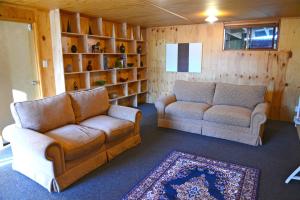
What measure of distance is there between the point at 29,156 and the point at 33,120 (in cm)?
43

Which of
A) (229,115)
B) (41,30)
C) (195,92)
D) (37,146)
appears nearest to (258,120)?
(229,115)

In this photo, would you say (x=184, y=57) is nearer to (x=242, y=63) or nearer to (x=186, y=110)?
(x=242, y=63)

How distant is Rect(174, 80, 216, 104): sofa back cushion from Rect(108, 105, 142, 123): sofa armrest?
144 centimetres

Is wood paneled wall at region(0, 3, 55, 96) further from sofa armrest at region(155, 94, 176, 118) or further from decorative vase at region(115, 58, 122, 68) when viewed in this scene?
sofa armrest at region(155, 94, 176, 118)

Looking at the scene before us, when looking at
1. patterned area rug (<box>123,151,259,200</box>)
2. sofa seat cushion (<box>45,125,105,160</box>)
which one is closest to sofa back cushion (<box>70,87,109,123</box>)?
sofa seat cushion (<box>45,125,105,160</box>)

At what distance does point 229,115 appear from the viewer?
3.64 metres

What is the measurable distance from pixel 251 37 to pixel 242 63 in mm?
583

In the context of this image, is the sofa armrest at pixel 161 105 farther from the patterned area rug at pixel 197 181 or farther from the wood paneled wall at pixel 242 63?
the wood paneled wall at pixel 242 63

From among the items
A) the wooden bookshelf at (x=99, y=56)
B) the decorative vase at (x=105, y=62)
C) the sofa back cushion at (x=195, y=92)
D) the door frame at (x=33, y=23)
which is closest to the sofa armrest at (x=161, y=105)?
the sofa back cushion at (x=195, y=92)

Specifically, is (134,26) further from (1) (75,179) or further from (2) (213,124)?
(1) (75,179)

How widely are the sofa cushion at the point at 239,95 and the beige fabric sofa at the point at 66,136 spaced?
1.80 m

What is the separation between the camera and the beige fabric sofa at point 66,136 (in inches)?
92.0

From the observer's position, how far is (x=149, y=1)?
3.04m

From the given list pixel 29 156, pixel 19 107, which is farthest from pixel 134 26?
pixel 29 156
